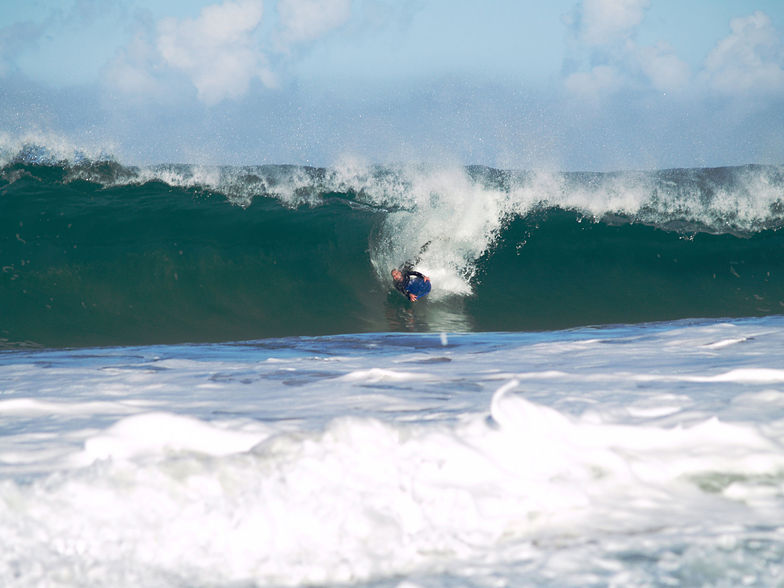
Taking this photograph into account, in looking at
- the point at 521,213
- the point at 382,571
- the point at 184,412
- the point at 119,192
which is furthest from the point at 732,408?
the point at 119,192

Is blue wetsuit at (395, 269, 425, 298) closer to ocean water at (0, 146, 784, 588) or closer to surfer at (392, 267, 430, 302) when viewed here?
surfer at (392, 267, 430, 302)

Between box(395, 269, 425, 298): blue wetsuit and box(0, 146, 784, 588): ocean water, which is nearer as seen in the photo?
box(0, 146, 784, 588): ocean water

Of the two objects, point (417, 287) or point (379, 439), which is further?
point (417, 287)

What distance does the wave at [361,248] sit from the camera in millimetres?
9109

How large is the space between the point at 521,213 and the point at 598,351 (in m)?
7.89

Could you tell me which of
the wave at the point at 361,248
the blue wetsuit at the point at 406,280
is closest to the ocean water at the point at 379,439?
the wave at the point at 361,248

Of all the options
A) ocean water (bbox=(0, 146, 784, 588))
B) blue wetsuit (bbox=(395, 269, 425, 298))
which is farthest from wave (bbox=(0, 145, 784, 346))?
blue wetsuit (bbox=(395, 269, 425, 298))

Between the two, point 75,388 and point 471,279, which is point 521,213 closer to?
point 471,279

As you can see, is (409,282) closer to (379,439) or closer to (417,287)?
(417,287)

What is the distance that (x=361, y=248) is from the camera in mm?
11172

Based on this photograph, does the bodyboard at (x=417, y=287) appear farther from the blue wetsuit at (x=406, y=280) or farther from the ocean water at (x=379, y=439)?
the ocean water at (x=379, y=439)

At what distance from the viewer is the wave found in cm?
911

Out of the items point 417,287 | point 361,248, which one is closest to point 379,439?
point 417,287

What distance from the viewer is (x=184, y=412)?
299cm
